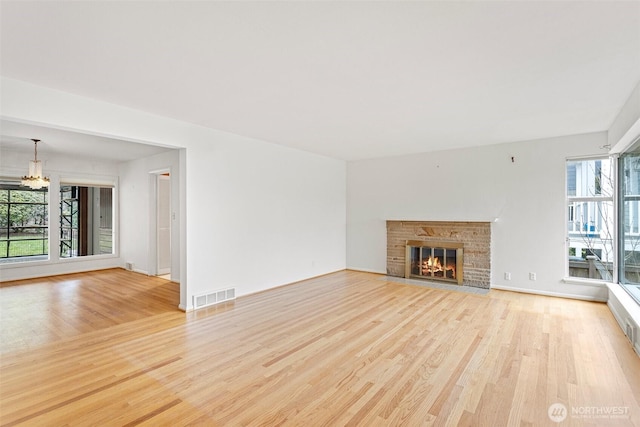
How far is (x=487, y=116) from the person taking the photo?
4082 mm

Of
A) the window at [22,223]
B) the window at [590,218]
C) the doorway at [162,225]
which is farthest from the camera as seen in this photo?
the doorway at [162,225]

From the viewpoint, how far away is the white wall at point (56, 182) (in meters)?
6.37

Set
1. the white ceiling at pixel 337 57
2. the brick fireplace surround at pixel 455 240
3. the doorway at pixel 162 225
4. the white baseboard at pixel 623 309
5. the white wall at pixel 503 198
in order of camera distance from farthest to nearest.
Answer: the doorway at pixel 162 225 → the brick fireplace surround at pixel 455 240 → the white wall at pixel 503 198 → the white baseboard at pixel 623 309 → the white ceiling at pixel 337 57

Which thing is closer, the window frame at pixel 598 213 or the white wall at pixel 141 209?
the window frame at pixel 598 213

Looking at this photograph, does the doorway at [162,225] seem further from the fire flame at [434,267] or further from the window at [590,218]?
the window at [590,218]

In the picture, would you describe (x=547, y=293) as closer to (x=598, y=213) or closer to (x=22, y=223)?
(x=598, y=213)

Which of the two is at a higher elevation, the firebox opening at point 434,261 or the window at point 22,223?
the window at point 22,223

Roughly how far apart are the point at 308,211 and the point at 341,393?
4456 mm

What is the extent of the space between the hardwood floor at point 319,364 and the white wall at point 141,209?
7.00 ft

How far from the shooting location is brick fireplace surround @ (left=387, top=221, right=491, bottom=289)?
572 centimetres

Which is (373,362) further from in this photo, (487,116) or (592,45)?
(487,116)

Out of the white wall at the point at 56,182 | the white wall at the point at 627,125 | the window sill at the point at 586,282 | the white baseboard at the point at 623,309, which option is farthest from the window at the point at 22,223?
the window sill at the point at 586,282

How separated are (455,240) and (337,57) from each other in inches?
181

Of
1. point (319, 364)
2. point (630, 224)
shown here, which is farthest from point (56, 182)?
point (630, 224)
